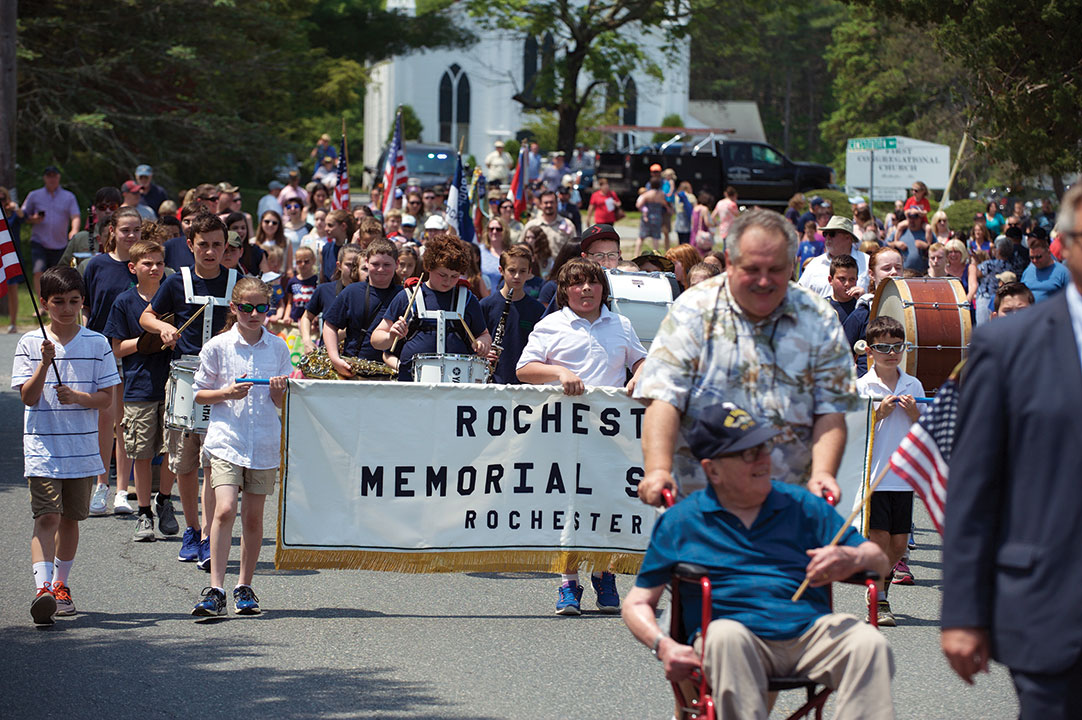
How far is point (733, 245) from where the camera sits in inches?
197

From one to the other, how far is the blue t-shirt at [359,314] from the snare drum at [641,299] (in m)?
1.62

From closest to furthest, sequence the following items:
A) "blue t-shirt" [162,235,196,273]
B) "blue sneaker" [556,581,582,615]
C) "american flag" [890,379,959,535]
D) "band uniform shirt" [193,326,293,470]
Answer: "american flag" [890,379,959,535] → "band uniform shirt" [193,326,293,470] → "blue sneaker" [556,581,582,615] → "blue t-shirt" [162,235,196,273]

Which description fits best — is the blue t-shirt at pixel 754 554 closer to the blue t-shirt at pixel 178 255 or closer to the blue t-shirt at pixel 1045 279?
the blue t-shirt at pixel 178 255

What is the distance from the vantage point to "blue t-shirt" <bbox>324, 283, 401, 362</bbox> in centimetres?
970

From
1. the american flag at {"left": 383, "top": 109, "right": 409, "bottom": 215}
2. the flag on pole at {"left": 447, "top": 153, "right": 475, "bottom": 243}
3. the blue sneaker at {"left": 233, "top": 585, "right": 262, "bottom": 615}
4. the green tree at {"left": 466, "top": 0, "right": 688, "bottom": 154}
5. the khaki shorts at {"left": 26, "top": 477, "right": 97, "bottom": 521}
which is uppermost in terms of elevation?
the green tree at {"left": 466, "top": 0, "right": 688, "bottom": 154}

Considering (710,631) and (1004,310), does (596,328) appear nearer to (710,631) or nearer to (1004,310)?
(1004,310)

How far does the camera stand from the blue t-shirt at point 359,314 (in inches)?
382

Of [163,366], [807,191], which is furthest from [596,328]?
[807,191]

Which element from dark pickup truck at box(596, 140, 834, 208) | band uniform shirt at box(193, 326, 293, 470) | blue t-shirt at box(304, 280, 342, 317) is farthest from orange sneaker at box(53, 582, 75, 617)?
dark pickup truck at box(596, 140, 834, 208)

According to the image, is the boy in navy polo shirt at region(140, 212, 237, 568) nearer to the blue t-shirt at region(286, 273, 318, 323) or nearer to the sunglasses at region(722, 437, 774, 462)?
the sunglasses at region(722, 437, 774, 462)

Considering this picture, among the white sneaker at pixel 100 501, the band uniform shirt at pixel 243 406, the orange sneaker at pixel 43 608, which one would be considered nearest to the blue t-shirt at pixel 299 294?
the white sneaker at pixel 100 501

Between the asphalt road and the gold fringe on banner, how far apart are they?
0.25 m

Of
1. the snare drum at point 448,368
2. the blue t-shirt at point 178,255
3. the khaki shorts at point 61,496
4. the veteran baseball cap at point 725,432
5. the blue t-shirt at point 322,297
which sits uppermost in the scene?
→ the blue t-shirt at point 178,255

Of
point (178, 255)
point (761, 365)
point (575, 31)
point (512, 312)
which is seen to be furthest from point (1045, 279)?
point (575, 31)
